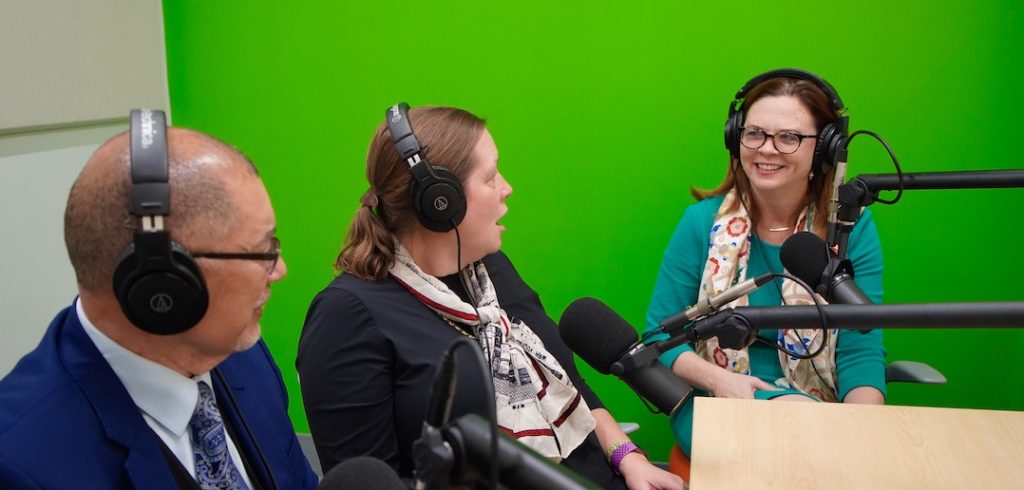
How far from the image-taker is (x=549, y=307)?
2812 millimetres

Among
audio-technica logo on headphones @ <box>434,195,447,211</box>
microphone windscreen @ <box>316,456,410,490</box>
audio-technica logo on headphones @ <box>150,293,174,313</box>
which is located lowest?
microphone windscreen @ <box>316,456,410,490</box>

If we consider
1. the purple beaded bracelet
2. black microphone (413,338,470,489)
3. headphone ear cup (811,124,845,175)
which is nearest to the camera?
black microphone (413,338,470,489)

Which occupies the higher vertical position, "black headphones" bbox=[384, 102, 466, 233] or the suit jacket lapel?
"black headphones" bbox=[384, 102, 466, 233]

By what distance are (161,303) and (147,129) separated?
0.19 metres

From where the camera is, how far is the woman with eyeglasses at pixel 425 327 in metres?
1.53

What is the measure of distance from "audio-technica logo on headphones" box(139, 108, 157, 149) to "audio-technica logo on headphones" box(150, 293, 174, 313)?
164 millimetres

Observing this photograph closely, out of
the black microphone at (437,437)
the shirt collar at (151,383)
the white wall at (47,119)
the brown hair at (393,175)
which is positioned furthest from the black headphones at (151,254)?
the white wall at (47,119)

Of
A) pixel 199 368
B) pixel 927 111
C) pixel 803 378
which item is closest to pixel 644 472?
pixel 803 378

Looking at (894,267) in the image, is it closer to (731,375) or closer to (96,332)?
(731,375)

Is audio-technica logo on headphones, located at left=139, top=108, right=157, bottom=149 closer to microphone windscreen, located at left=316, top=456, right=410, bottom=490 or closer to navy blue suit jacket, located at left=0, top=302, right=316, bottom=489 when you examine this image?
navy blue suit jacket, located at left=0, top=302, right=316, bottom=489

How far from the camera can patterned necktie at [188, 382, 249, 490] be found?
1145 millimetres

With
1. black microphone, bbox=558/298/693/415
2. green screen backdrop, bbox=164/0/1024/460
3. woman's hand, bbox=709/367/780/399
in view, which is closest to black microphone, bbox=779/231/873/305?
black microphone, bbox=558/298/693/415

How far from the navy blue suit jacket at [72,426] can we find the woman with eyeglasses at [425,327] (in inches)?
18.6

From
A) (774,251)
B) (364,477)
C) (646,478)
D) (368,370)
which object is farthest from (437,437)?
(774,251)
